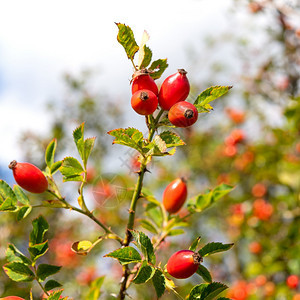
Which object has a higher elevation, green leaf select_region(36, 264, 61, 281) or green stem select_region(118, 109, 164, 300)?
green stem select_region(118, 109, 164, 300)

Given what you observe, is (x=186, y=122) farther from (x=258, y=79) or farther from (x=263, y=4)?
(x=258, y=79)

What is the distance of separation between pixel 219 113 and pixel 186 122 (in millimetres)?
5703

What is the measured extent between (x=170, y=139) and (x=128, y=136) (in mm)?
91

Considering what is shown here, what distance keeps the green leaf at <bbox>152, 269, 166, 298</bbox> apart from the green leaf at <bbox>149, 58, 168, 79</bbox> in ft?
1.47

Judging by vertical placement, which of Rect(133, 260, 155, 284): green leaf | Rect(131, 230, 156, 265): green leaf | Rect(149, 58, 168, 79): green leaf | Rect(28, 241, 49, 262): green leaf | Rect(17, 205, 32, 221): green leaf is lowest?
Rect(133, 260, 155, 284): green leaf

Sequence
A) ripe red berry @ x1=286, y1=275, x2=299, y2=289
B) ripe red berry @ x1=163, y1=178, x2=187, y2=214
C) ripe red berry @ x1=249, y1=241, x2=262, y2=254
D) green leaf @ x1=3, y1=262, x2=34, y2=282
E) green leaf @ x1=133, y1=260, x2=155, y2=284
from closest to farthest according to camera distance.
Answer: green leaf @ x1=133, y1=260, x2=155, y2=284 < green leaf @ x1=3, y1=262, x2=34, y2=282 < ripe red berry @ x1=163, y1=178, x2=187, y2=214 < ripe red berry @ x1=286, y1=275, x2=299, y2=289 < ripe red berry @ x1=249, y1=241, x2=262, y2=254

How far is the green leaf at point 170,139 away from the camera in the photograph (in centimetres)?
71

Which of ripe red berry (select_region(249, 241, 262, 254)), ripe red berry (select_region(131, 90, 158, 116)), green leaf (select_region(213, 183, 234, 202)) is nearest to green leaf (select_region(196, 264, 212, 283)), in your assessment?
green leaf (select_region(213, 183, 234, 202))

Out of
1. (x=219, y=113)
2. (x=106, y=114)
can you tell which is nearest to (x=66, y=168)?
(x=106, y=114)

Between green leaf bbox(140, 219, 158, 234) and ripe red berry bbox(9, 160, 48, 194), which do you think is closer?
ripe red berry bbox(9, 160, 48, 194)

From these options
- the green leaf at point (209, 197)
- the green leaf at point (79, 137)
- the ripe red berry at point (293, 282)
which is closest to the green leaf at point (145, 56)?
the green leaf at point (79, 137)

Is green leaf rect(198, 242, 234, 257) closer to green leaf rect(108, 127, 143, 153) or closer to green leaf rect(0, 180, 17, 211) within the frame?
green leaf rect(108, 127, 143, 153)

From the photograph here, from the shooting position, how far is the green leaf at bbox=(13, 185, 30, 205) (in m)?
0.83

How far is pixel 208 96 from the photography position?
776 mm
